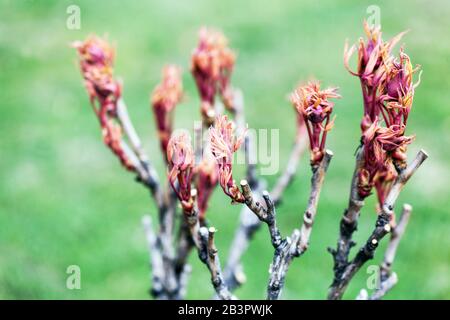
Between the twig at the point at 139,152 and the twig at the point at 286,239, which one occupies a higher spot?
the twig at the point at 139,152

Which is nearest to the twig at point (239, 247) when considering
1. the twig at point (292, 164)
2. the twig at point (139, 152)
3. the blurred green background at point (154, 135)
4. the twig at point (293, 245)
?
the twig at point (292, 164)

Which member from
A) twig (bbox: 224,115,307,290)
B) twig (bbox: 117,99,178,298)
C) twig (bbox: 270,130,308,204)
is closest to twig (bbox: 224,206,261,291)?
twig (bbox: 224,115,307,290)

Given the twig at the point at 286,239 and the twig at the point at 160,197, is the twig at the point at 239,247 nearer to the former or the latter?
the twig at the point at 160,197

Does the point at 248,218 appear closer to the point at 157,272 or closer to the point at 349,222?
the point at 157,272

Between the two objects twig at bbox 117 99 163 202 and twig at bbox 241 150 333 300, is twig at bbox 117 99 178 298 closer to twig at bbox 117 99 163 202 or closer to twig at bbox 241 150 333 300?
twig at bbox 117 99 163 202

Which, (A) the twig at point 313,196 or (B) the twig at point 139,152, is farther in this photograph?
(B) the twig at point 139,152

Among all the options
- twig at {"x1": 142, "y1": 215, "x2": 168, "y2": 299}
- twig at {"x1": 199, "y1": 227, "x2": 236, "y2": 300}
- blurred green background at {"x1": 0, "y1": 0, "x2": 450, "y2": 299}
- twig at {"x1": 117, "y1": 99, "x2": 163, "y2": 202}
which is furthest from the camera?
blurred green background at {"x1": 0, "y1": 0, "x2": 450, "y2": 299}

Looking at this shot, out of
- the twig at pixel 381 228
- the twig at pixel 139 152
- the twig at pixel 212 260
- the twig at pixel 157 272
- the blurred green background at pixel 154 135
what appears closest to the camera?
the twig at pixel 381 228
